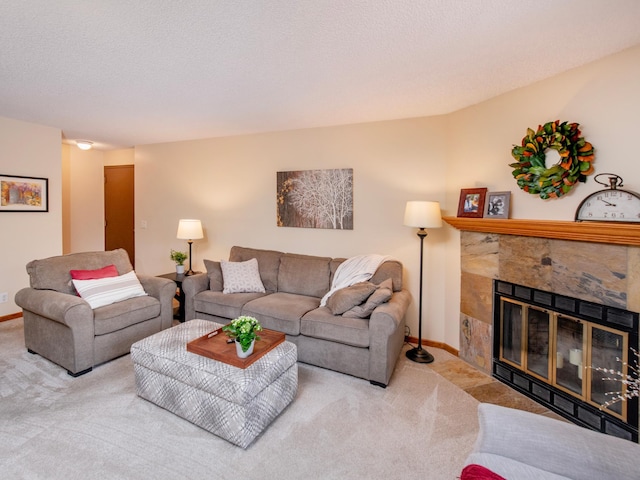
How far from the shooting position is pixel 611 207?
203 cm

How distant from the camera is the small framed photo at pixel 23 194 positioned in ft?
12.6

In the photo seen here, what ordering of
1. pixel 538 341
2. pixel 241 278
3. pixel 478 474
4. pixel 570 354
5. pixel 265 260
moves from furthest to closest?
pixel 265 260 → pixel 241 278 → pixel 538 341 → pixel 570 354 → pixel 478 474

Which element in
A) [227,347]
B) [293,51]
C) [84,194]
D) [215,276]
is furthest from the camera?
[84,194]

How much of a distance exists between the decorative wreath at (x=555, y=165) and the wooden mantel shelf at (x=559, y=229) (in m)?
0.25

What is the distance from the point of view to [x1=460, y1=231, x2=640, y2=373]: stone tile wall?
199cm

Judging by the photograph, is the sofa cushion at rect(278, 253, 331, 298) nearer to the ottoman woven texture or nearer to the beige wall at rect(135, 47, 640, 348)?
the beige wall at rect(135, 47, 640, 348)

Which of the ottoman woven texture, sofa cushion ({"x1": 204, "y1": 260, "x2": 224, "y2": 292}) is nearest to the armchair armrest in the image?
sofa cushion ({"x1": 204, "y1": 260, "x2": 224, "y2": 292})

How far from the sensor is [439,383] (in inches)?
106

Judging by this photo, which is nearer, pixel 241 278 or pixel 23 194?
pixel 241 278

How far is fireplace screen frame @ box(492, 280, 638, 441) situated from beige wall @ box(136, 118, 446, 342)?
2.69 feet

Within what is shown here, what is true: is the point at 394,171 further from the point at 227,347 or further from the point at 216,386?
the point at 216,386

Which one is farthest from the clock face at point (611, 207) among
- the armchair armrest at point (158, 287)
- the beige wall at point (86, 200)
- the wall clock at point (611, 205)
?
the beige wall at point (86, 200)

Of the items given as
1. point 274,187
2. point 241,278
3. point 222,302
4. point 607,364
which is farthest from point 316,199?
point 607,364

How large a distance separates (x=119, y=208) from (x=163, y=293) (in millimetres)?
3009
